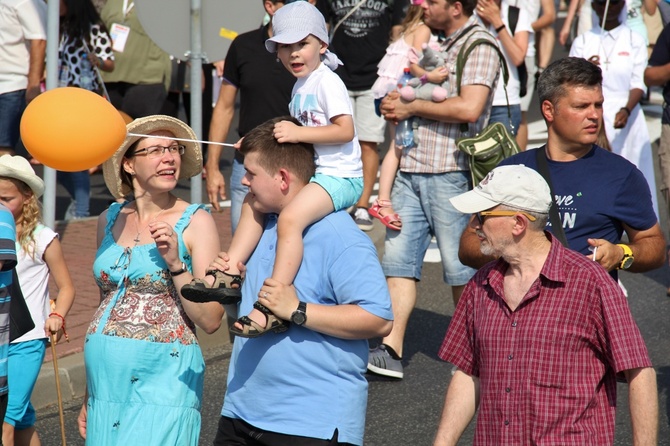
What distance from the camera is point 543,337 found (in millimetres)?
3664

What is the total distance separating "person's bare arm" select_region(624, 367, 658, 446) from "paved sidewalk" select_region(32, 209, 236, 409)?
3.98m

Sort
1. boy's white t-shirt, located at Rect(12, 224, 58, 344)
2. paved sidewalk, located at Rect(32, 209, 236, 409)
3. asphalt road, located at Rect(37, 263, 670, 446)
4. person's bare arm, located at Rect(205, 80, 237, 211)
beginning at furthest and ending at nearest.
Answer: person's bare arm, located at Rect(205, 80, 237, 211) < paved sidewalk, located at Rect(32, 209, 236, 409) < asphalt road, located at Rect(37, 263, 670, 446) < boy's white t-shirt, located at Rect(12, 224, 58, 344)

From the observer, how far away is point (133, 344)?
4.28 meters

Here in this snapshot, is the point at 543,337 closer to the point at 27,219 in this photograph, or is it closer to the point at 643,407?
the point at 643,407

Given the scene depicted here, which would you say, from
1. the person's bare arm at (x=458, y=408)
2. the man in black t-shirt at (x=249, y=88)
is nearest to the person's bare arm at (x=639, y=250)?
Answer: the person's bare arm at (x=458, y=408)

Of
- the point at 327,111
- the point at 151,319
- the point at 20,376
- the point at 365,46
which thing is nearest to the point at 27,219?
the point at 20,376

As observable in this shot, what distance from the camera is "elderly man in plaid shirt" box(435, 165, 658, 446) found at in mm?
3629

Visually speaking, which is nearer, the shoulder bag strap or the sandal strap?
the sandal strap

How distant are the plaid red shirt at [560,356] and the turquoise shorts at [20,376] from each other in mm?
2341

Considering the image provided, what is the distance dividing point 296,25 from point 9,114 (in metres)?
5.44

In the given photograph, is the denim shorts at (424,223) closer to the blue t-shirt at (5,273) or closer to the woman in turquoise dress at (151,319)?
the woman in turquoise dress at (151,319)

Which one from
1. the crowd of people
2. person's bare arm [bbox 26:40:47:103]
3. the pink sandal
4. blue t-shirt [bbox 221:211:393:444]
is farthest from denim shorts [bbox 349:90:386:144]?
blue t-shirt [bbox 221:211:393:444]

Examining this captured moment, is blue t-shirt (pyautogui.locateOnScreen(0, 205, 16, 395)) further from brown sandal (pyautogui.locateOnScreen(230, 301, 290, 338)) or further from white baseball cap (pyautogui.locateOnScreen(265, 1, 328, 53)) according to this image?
white baseball cap (pyautogui.locateOnScreen(265, 1, 328, 53))

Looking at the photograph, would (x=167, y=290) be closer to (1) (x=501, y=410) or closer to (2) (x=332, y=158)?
(2) (x=332, y=158)
